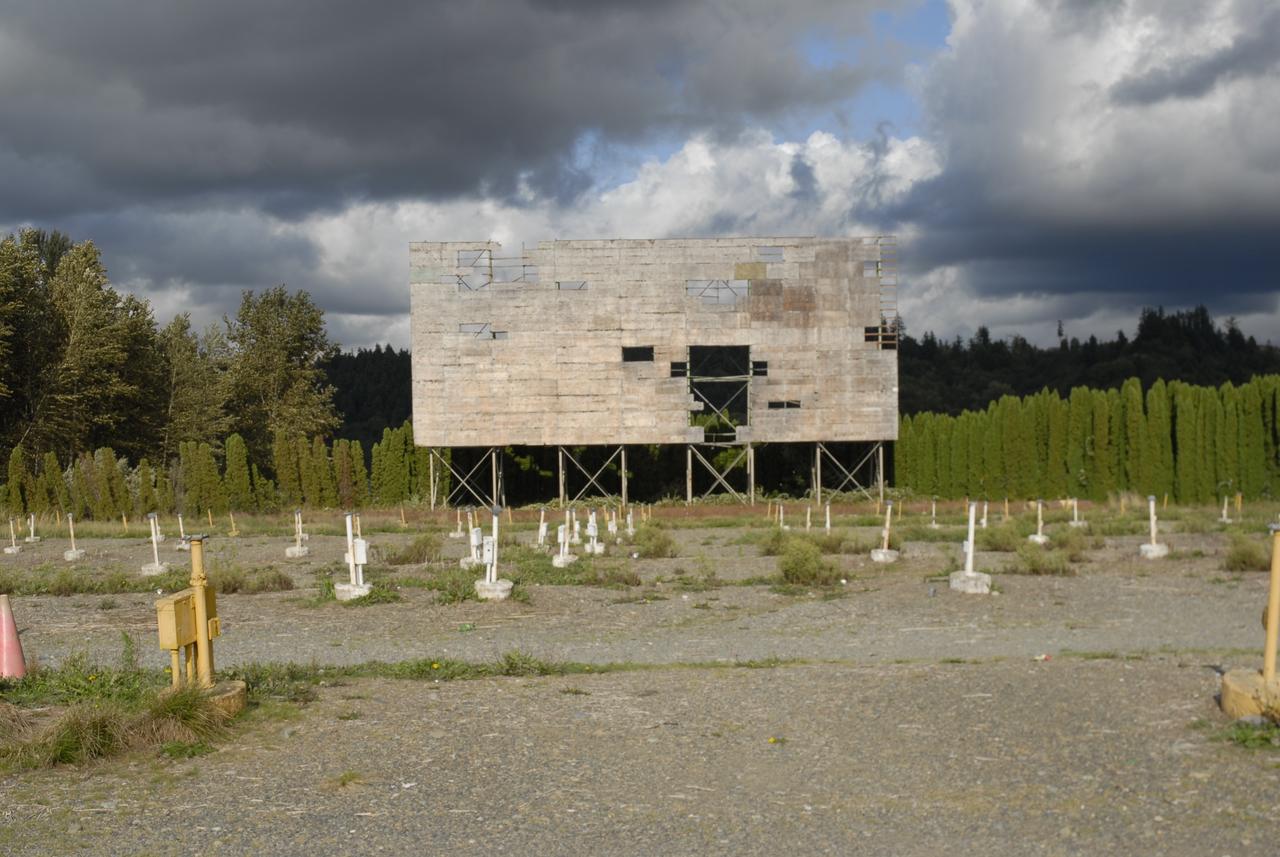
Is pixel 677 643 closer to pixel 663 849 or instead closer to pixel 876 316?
pixel 663 849

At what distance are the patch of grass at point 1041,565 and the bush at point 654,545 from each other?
24.4 ft

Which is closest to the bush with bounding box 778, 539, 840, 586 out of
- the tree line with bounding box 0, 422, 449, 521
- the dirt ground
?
the dirt ground

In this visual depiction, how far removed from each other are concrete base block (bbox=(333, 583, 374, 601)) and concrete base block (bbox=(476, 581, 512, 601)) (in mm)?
1657

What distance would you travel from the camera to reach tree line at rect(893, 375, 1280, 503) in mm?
40156

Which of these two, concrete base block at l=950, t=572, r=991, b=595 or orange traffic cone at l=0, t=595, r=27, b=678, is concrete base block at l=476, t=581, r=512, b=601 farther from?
orange traffic cone at l=0, t=595, r=27, b=678

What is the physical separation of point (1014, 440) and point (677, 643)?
3300 cm

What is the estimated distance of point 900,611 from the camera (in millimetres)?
15609

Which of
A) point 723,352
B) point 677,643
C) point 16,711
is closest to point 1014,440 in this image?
point 723,352

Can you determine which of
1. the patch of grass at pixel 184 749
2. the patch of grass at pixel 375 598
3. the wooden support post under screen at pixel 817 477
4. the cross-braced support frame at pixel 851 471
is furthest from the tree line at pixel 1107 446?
the patch of grass at pixel 184 749

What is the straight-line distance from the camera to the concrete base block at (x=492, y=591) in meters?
17.0

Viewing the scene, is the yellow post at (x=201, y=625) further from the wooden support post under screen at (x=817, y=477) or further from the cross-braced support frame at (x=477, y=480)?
the wooden support post under screen at (x=817, y=477)

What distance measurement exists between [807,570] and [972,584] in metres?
3.09

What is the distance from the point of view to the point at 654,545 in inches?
977

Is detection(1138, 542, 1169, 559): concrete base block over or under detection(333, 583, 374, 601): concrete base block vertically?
under
